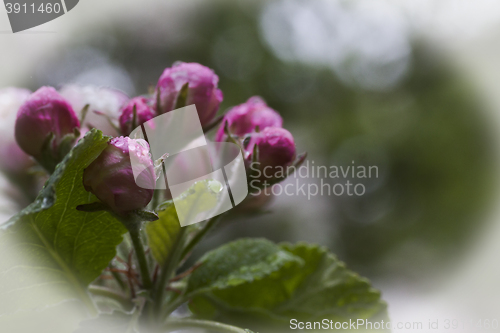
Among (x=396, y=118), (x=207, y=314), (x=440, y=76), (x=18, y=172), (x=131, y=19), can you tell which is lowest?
(x=396, y=118)

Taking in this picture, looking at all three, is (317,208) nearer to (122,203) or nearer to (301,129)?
(301,129)

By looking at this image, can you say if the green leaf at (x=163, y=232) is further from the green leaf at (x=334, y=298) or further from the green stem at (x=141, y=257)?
the green leaf at (x=334, y=298)

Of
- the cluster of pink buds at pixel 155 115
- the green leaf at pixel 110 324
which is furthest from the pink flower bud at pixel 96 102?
the green leaf at pixel 110 324

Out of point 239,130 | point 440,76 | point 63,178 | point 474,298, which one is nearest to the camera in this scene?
point 63,178

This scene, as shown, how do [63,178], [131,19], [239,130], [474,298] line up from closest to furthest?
[63,178] < [239,130] < [474,298] < [131,19]

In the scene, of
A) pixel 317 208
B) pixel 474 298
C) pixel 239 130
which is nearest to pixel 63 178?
pixel 239 130

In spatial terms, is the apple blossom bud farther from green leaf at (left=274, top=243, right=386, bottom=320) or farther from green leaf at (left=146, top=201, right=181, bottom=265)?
green leaf at (left=274, top=243, right=386, bottom=320)
